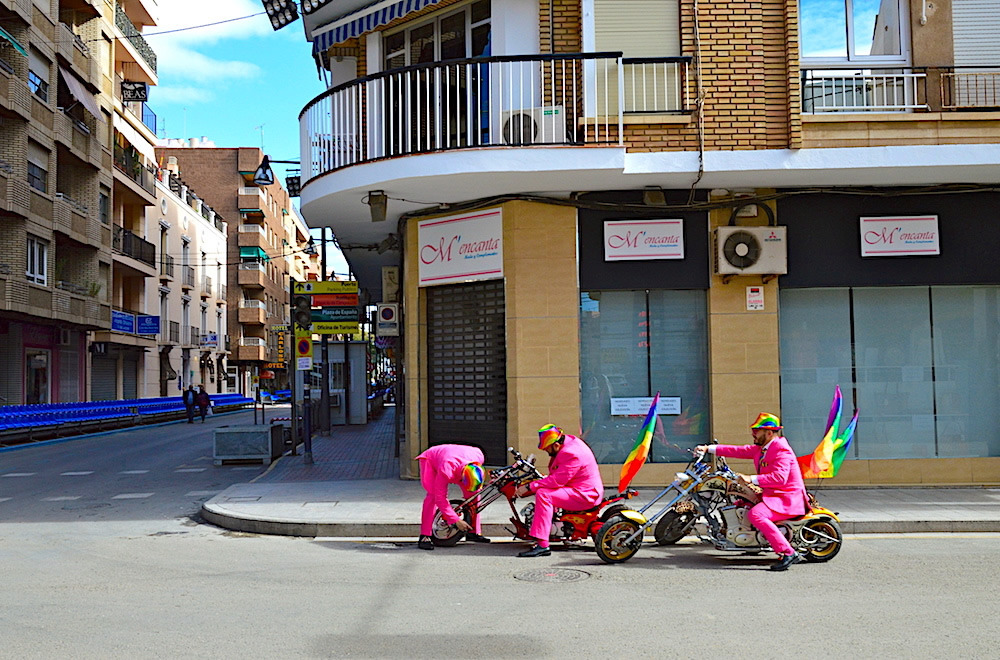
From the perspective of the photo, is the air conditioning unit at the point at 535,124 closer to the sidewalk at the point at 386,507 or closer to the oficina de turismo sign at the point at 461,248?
the oficina de turismo sign at the point at 461,248

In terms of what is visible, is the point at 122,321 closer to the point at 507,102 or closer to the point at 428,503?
the point at 507,102

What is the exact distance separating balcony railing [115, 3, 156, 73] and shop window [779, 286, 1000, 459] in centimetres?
3676

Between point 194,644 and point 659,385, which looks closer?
point 194,644

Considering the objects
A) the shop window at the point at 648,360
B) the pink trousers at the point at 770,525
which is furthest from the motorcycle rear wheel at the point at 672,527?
the shop window at the point at 648,360

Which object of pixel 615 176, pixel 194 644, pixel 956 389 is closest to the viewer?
pixel 194 644

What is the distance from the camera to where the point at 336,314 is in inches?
733

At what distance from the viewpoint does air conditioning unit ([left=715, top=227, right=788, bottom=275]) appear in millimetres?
12742

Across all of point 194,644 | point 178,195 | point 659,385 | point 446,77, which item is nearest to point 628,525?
point 194,644

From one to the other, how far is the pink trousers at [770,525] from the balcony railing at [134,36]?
132ft

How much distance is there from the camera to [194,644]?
18.5 ft

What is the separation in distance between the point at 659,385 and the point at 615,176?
2.93 m

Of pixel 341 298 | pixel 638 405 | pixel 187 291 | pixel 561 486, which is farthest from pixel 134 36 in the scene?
pixel 561 486

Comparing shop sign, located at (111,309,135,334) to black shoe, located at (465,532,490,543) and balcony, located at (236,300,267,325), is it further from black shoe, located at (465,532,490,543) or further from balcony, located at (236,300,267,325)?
black shoe, located at (465,532,490,543)

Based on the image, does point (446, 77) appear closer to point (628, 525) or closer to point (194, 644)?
point (628, 525)
